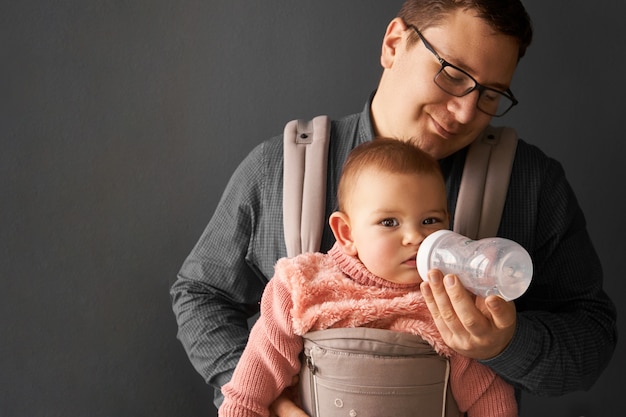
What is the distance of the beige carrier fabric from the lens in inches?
59.4

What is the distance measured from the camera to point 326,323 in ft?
5.00

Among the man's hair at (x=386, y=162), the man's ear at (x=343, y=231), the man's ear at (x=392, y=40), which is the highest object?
the man's ear at (x=392, y=40)

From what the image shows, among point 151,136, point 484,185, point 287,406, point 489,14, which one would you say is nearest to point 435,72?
point 489,14

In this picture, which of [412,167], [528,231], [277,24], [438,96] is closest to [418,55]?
[438,96]

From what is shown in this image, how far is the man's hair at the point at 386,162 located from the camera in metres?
1.52

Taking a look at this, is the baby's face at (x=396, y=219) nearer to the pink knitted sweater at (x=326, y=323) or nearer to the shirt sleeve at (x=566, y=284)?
the pink knitted sweater at (x=326, y=323)

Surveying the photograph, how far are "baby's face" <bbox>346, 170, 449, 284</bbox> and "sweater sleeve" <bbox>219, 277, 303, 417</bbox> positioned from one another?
204 mm

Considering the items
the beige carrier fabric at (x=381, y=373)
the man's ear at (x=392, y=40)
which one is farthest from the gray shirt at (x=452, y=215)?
the beige carrier fabric at (x=381, y=373)

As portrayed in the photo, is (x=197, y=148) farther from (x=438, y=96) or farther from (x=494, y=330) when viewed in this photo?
(x=494, y=330)

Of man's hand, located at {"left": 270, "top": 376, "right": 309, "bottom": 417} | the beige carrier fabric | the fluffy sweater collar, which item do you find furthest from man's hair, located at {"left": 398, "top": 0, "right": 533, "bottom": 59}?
man's hand, located at {"left": 270, "top": 376, "right": 309, "bottom": 417}

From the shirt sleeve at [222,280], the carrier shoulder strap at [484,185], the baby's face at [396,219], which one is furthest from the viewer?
the shirt sleeve at [222,280]

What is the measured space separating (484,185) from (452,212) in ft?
0.34

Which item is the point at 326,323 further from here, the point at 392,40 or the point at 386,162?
the point at 392,40

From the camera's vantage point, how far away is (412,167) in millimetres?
1521
